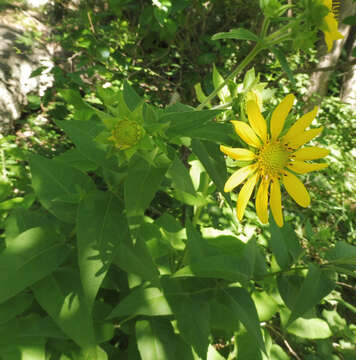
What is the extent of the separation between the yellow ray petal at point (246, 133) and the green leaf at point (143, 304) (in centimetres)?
62

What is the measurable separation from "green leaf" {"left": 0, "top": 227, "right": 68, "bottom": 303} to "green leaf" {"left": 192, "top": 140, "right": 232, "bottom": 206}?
0.54m

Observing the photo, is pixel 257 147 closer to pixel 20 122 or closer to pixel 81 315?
pixel 81 315

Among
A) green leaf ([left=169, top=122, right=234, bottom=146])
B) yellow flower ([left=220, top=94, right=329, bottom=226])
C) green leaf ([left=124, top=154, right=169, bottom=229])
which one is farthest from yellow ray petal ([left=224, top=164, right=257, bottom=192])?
green leaf ([left=124, top=154, right=169, bottom=229])

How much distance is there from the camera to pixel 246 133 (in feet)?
2.77

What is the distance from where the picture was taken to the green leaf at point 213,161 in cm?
81

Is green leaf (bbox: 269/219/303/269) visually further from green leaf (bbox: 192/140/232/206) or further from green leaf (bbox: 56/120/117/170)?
green leaf (bbox: 56/120/117/170)

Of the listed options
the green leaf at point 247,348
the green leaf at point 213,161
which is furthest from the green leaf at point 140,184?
the green leaf at point 247,348

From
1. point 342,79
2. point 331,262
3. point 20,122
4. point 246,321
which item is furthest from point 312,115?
point 342,79

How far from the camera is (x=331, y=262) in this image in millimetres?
968

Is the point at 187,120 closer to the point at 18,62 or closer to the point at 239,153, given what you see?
the point at 239,153

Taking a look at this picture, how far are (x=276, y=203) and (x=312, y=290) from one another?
0.96ft

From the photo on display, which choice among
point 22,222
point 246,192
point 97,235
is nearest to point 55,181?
point 22,222

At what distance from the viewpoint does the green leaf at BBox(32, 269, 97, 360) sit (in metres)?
0.90

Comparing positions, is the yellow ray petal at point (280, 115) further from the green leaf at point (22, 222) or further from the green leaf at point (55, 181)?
the green leaf at point (22, 222)
